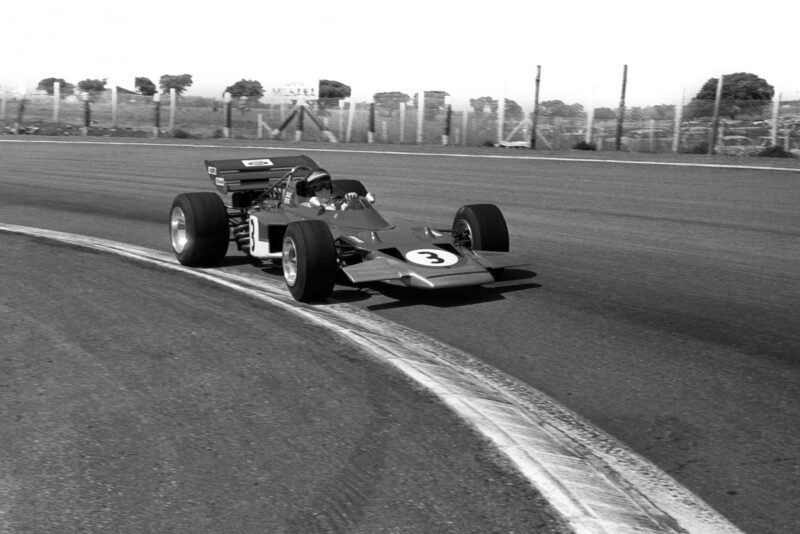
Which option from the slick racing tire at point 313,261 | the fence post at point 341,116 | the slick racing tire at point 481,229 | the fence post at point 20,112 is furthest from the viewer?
the fence post at point 20,112

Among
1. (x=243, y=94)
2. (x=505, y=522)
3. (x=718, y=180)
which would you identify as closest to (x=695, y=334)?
(x=505, y=522)

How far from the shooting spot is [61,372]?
5402mm

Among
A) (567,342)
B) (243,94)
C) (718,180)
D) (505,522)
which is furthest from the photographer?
(243,94)

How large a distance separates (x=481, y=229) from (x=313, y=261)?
70.2 inches

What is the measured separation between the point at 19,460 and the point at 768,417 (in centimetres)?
353

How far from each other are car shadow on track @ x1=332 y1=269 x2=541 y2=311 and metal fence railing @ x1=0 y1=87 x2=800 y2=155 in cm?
1679

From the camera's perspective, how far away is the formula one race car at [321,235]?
738cm

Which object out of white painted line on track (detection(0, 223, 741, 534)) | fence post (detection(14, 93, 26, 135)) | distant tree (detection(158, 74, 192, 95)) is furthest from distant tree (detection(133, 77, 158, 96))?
white painted line on track (detection(0, 223, 741, 534))

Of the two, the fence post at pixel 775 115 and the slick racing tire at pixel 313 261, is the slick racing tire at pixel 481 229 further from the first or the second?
the fence post at pixel 775 115

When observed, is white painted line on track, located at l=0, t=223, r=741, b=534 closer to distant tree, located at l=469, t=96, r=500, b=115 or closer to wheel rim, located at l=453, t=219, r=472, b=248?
wheel rim, located at l=453, t=219, r=472, b=248

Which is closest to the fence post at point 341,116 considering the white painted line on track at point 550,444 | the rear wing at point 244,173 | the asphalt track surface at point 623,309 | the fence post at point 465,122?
the fence post at point 465,122

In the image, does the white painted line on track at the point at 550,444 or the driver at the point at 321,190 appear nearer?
the white painted line on track at the point at 550,444

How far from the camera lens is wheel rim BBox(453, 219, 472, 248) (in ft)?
28.2

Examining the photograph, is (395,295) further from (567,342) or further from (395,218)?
(395,218)
